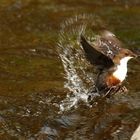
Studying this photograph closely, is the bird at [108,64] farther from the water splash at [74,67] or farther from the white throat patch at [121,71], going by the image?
the water splash at [74,67]

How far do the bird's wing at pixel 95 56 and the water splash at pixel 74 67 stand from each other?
0.23 meters

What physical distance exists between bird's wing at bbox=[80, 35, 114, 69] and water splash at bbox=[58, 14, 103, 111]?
0.23m

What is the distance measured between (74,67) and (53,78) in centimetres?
36

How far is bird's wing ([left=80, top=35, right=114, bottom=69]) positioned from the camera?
324 inches

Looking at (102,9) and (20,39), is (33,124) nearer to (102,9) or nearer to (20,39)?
(20,39)

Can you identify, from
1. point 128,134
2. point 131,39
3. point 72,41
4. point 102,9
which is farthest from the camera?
point 102,9

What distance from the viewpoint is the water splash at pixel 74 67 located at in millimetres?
9188

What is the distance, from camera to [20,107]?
9.22 meters

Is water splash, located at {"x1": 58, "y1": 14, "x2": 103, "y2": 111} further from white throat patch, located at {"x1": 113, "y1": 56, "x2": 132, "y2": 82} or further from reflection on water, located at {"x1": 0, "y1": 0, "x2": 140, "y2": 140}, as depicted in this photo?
white throat patch, located at {"x1": 113, "y1": 56, "x2": 132, "y2": 82}

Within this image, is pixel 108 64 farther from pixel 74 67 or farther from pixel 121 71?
pixel 74 67

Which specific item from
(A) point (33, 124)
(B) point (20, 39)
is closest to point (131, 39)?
(B) point (20, 39)

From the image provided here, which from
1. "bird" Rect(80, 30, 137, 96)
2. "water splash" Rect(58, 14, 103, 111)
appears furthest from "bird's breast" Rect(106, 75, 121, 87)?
"water splash" Rect(58, 14, 103, 111)

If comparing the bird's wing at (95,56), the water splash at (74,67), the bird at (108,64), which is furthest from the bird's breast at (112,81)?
the water splash at (74,67)

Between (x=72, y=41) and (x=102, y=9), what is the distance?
5274mm
